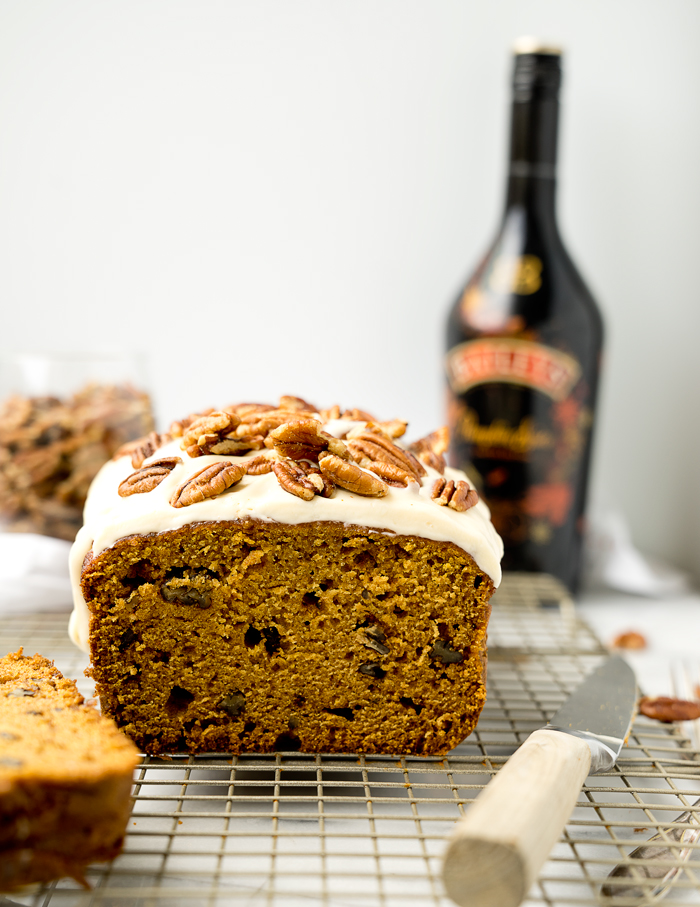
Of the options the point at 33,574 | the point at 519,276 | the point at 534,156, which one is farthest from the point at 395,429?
the point at 534,156

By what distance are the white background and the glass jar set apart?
63 centimetres

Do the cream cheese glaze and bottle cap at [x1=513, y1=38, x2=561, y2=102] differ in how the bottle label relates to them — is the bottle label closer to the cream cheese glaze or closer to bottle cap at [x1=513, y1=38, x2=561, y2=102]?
bottle cap at [x1=513, y1=38, x2=561, y2=102]

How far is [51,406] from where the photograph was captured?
2129 millimetres

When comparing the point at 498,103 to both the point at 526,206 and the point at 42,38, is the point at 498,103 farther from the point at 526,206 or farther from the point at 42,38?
the point at 42,38

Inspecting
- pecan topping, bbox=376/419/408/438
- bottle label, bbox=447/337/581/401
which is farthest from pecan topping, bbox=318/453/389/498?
bottle label, bbox=447/337/581/401

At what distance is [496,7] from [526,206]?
73cm

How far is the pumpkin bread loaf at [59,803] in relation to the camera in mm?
1012

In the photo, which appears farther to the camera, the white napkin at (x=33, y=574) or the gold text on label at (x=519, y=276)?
the gold text on label at (x=519, y=276)

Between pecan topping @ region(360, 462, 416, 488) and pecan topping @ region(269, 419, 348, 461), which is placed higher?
pecan topping @ region(269, 419, 348, 461)

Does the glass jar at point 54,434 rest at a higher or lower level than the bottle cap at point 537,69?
lower

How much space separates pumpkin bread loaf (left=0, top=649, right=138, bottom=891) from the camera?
101 centimetres

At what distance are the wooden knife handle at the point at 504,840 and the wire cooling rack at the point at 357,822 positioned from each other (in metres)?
0.05

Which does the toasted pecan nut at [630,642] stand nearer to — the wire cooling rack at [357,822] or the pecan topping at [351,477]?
the wire cooling rack at [357,822]

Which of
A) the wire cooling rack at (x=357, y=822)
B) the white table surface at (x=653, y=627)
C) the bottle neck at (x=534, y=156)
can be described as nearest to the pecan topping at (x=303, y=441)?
the wire cooling rack at (x=357, y=822)
